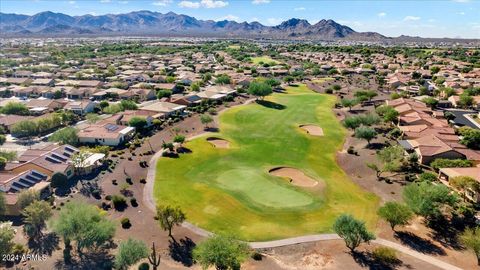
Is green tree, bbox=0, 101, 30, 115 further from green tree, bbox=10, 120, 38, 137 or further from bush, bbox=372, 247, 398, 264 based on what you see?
bush, bbox=372, 247, 398, 264

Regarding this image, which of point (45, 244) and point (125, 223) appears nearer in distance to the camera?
point (45, 244)

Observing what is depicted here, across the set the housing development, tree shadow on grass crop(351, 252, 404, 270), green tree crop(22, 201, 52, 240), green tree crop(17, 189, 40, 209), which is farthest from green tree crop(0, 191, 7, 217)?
tree shadow on grass crop(351, 252, 404, 270)

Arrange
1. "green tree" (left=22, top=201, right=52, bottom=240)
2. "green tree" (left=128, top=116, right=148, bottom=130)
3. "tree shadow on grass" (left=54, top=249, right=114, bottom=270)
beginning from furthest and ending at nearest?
"green tree" (left=128, top=116, right=148, bottom=130) → "green tree" (left=22, top=201, right=52, bottom=240) → "tree shadow on grass" (left=54, top=249, right=114, bottom=270)

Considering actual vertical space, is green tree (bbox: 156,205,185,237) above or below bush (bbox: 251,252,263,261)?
above

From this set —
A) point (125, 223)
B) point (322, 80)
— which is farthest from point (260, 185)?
point (322, 80)

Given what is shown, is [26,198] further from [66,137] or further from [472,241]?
[472,241]

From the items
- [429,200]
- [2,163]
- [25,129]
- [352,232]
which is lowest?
[25,129]

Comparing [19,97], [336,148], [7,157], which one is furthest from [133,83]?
[336,148]
